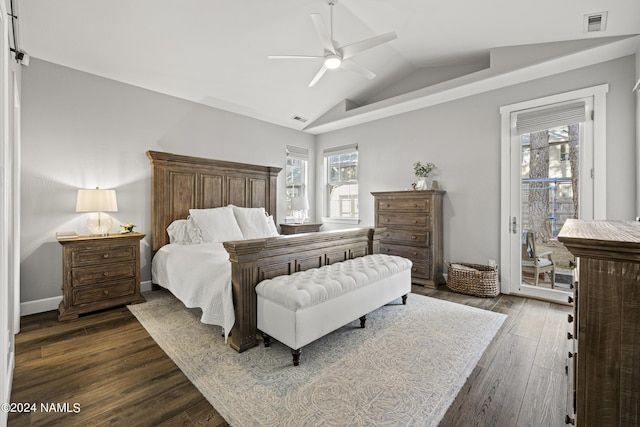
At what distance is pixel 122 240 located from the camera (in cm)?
323

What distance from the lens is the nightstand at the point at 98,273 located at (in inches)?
114

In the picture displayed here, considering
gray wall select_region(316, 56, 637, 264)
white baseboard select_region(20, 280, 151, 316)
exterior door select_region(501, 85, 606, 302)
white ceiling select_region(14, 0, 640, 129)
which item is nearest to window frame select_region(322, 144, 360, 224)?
gray wall select_region(316, 56, 637, 264)

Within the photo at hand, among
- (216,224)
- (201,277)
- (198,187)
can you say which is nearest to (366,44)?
(201,277)

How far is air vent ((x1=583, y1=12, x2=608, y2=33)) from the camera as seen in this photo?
250 cm

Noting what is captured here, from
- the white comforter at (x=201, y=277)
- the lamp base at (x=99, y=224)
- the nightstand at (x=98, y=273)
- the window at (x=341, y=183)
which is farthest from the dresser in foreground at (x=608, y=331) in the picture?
the window at (x=341, y=183)

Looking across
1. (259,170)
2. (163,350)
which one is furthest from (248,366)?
(259,170)

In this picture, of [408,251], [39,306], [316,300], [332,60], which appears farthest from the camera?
[408,251]

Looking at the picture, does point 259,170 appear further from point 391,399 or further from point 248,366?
point 391,399

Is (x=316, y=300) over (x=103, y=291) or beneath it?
over

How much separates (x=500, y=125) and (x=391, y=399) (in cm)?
366

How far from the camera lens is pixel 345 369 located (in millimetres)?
2018

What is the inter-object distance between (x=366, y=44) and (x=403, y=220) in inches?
97.9

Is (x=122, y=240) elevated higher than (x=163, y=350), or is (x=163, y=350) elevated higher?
(x=122, y=240)

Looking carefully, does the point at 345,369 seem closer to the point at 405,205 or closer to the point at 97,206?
the point at 405,205
